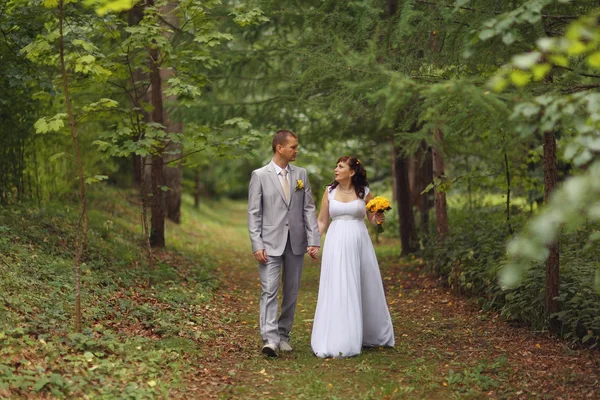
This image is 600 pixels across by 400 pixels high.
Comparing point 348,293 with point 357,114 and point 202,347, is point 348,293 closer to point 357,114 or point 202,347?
point 202,347

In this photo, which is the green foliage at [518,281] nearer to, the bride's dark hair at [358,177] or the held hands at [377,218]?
the held hands at [377,218]

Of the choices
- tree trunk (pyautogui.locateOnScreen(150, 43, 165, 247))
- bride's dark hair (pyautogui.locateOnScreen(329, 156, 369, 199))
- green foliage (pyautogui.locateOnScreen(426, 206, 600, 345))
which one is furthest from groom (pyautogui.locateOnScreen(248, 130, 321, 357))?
tree trunk (pyautogui.locateOnScreen(150, 43, 165, 247))

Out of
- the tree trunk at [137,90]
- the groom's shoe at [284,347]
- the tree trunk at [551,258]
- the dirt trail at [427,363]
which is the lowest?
the dirt trail at [427,363]

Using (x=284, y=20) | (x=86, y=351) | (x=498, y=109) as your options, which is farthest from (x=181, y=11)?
(x=498, y=109)

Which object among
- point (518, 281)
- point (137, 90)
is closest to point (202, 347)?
point (518, 281)

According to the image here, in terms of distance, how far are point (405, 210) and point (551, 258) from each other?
6261 mm

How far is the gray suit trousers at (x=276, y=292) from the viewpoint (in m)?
6.41

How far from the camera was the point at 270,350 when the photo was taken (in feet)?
20.9

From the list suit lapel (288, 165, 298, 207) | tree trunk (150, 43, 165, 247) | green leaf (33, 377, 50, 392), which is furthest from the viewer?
tree trunk (150, 43, 165, 247)

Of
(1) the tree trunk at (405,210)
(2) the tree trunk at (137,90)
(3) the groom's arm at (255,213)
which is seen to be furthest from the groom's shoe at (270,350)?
(1) the tree trunk at (405,210)

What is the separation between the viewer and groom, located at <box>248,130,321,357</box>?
642 centimetres

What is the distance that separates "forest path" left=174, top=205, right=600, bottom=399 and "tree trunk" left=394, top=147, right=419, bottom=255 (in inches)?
169

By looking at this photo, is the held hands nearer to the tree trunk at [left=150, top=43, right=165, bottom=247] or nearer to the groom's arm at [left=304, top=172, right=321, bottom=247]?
the groom's arm at [left=304, top=172, right=321, bottom=247]

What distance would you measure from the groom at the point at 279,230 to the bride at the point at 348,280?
10.7 inches
